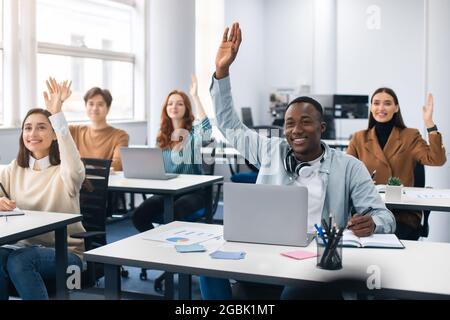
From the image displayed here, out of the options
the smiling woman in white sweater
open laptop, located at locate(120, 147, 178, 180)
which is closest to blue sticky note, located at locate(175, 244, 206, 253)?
the smiling woman in white sweater

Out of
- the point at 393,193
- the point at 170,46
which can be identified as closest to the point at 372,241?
the point at 393,193

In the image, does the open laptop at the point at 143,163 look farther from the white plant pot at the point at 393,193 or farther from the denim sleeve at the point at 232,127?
the white plant pot at the point at 393,193

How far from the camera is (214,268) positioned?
190 centimetres

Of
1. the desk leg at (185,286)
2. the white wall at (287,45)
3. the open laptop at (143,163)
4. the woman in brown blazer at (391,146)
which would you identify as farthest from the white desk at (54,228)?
the white wall at (287,45)

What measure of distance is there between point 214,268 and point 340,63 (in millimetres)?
8799

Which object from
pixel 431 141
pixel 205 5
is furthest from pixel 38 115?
pixel 205 5

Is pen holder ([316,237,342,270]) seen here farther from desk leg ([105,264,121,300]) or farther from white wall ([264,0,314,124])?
white wall ([264,0,314,124])

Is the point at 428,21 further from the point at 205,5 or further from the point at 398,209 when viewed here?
the point at 205,5

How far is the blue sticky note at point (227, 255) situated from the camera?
2.03 meters

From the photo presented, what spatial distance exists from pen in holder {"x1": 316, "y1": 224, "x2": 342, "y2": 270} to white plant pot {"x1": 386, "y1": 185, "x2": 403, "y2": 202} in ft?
4.84

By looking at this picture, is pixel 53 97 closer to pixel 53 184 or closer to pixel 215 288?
pixel 53 184

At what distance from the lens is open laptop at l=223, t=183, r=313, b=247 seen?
2074 millimetres

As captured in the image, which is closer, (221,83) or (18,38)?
(221,83)

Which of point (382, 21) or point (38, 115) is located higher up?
point (382, 21)
